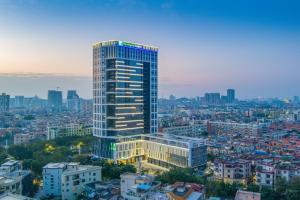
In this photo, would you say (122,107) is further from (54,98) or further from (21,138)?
(54,98)


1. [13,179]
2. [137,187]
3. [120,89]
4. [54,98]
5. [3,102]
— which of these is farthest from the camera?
[54,98]

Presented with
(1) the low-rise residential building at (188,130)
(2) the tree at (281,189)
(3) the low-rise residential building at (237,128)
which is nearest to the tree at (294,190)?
(2) the tree at (281,189)

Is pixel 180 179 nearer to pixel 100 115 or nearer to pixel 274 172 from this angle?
pixel 274 172

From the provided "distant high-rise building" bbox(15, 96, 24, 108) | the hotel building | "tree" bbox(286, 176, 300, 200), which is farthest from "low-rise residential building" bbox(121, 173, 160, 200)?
"distant high-rise building" bbox(15, 96, 24, 108)

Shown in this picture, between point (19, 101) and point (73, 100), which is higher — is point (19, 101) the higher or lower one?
the lower one

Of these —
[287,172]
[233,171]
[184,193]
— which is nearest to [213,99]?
[233,171]

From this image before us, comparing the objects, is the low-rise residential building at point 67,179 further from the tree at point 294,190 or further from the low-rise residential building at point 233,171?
the tree at point 294,190

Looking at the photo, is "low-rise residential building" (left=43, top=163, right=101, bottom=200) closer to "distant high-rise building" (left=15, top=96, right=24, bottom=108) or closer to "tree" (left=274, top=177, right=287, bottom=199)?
"tree" (left=274, top=177, right=287, bottom=199)
